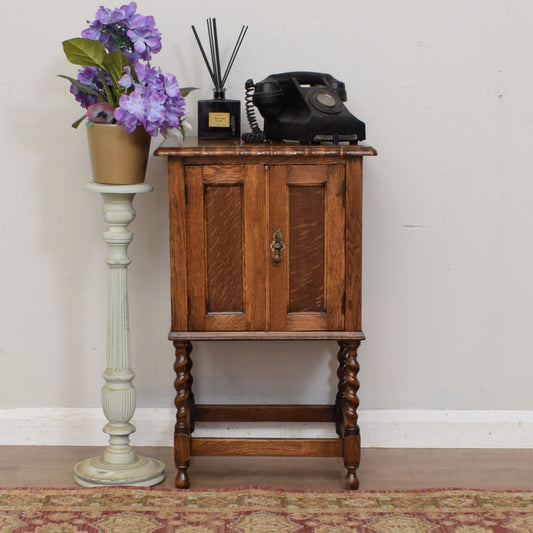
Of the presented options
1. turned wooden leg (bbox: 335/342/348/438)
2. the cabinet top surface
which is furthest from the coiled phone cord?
turned wooden leg (bbox: 335/342/348/438)

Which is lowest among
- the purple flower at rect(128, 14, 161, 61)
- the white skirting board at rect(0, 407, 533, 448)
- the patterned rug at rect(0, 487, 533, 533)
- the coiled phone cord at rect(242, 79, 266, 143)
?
the patterned rug at rect(0, 487, 533, 533)

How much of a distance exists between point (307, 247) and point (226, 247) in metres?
0.25

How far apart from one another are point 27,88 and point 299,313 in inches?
51.2

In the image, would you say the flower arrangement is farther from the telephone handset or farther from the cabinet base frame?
the cabinet base frame

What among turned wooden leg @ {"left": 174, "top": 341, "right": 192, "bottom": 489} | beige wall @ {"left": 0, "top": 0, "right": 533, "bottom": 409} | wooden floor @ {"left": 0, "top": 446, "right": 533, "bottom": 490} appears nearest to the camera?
turned wooden leg @ {"left": 174, "top": 341, "right": 192, "bottom": 489}

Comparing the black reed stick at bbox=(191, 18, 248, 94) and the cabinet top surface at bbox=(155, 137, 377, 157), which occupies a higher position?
the black reed stick at bbox=(191, 18, 248, 94)

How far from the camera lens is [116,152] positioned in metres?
2.70

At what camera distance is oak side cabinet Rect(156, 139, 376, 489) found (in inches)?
104

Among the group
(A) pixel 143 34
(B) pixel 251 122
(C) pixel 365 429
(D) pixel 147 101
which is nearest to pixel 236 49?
(B) pixel 251 122

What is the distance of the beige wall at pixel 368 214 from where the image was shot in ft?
10.0

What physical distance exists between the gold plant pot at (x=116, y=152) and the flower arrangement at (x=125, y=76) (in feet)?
0.16

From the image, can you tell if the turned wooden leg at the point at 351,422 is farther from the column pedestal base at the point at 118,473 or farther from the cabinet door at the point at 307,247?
the column pedestal base at the point at 118,473

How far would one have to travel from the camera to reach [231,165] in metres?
2.64

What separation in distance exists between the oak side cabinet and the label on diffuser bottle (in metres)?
0.16
